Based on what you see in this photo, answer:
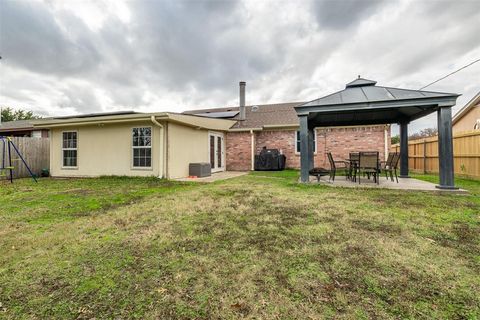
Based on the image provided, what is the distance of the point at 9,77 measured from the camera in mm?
14914

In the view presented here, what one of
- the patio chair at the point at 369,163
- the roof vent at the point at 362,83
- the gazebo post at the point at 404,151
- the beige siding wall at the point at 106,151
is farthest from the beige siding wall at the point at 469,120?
the beige siding wall at the point at 106,151

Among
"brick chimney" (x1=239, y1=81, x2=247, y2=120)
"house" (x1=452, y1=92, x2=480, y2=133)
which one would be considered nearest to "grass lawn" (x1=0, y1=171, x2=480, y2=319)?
"brick chimney" (x1=239, y1=81, x2=247, y2=120)

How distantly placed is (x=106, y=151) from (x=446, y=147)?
12.0 meters

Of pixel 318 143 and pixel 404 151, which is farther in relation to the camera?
pixel 318 143

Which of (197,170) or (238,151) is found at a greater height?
(238,151)

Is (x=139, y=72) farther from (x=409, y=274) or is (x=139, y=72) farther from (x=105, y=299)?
Result: (x=409, y=274)

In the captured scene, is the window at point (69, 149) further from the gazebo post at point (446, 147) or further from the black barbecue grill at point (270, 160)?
the gazebo post at point (446, 147)

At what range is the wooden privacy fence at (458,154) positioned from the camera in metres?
7.90

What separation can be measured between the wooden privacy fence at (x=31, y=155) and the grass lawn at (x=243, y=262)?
27.9ft

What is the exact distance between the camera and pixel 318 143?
1334cm

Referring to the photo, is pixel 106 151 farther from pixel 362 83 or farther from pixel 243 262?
pixel 362 83

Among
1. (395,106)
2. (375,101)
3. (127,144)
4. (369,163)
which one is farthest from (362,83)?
(127,144)

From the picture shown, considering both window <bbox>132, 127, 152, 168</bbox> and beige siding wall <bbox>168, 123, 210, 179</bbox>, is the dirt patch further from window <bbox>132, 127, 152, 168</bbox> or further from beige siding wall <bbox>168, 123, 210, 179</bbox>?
window <bbox>132, 127, 152, 168</bbox>

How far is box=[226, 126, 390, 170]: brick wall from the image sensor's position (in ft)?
41.2
